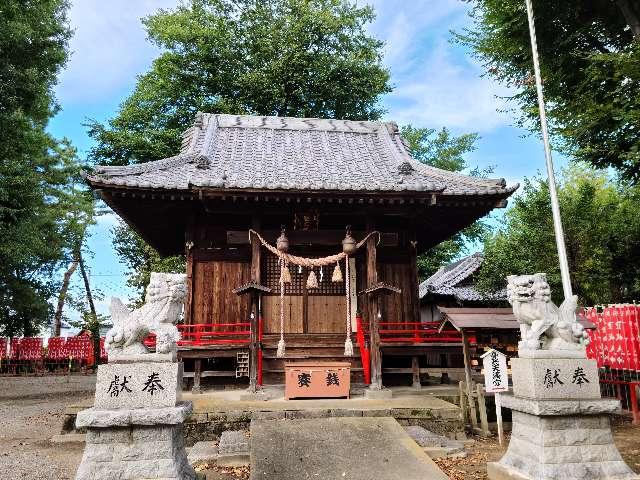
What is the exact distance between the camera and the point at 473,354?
969 cm

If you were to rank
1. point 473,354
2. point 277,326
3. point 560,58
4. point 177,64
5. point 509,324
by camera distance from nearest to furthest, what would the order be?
point 509,324
point 473,354
point 277,326
point 560,58
point 177,64

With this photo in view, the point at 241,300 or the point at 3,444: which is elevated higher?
the point at 241,300

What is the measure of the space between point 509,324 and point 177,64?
2330cm

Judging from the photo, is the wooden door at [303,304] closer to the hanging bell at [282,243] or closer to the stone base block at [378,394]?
the hanging bell at [282,243]

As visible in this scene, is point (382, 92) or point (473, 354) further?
point (382, 92)

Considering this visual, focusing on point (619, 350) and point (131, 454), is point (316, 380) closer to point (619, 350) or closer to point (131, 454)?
point (131, 454)

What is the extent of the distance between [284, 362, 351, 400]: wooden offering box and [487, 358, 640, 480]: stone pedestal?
4.28 metres

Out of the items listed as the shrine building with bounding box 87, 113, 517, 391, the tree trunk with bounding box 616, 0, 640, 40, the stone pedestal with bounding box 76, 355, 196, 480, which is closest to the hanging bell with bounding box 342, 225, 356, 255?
the shrine building with bounding box 87, 113, 517, 391

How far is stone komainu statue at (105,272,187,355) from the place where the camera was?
5.10 meters

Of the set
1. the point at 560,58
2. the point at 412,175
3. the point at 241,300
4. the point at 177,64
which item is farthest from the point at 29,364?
the point at 560,58

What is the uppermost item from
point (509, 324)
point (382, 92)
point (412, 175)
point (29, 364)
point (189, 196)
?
point (382, 92)

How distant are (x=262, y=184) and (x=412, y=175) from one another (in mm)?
4622

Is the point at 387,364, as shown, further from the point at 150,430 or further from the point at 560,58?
the point at 560,58

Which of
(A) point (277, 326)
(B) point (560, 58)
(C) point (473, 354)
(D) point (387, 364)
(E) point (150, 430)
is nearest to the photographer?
(E) point (150, 430)
